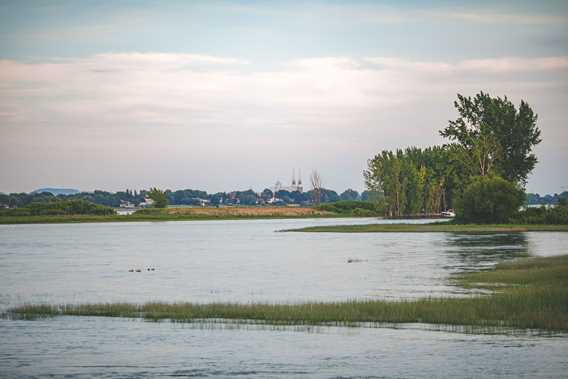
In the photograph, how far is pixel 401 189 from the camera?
163 m

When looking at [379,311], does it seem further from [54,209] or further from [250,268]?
[54,209]

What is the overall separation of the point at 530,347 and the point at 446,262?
30.4m

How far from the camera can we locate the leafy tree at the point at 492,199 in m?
100

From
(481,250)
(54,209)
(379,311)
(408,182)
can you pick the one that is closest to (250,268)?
(481,250)

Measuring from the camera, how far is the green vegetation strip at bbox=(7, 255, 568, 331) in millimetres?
28672

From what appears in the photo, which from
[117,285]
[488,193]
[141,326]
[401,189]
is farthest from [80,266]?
[401,189]

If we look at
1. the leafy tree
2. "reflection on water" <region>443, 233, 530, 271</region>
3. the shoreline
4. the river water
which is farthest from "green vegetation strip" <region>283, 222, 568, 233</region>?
the shoreline

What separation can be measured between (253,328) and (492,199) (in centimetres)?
7582

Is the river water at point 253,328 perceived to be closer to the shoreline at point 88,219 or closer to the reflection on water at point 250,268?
the reflection on water at point 250,268

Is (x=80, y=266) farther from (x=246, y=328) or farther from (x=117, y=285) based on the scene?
(x=246, y=328)

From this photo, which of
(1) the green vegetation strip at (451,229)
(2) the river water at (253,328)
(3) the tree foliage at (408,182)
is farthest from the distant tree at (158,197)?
(2) the river water at (253,328)

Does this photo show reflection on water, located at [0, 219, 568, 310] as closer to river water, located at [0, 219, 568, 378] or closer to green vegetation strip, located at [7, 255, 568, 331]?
river water, located at [0, 219, 568, 378]

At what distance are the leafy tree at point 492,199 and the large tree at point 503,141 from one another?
41.8ft

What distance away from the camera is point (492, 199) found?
10031cm
